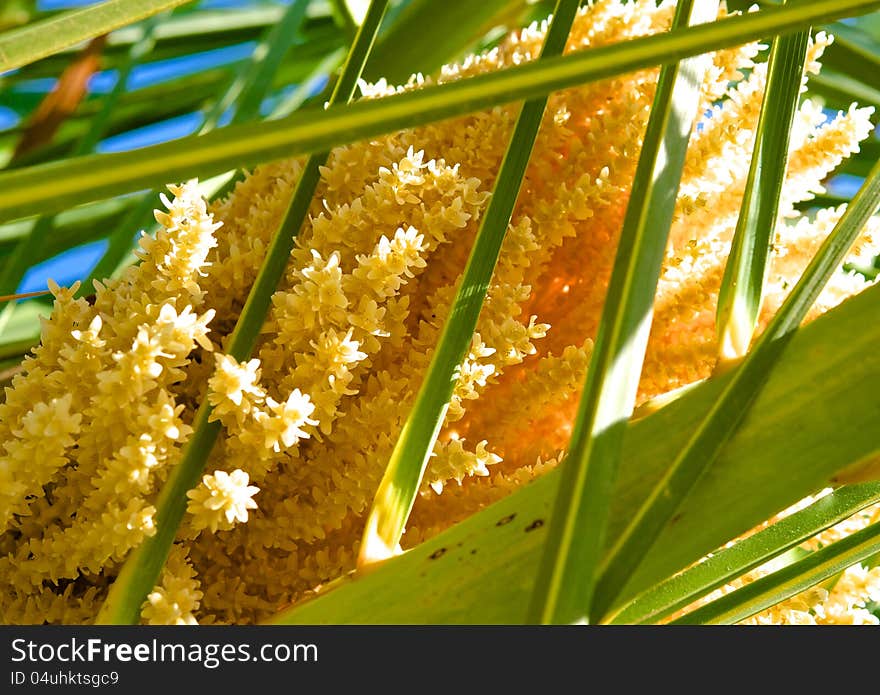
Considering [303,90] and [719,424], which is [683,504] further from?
[303,90]

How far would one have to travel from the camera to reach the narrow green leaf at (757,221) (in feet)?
1.07

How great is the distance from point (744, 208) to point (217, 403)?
7.8 inches

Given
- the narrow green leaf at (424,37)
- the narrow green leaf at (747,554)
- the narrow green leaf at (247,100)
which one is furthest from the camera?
the narrow green leaf at (424,37)

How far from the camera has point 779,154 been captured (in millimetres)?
337

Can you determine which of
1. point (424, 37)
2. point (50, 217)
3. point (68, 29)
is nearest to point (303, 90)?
point (424, 37)

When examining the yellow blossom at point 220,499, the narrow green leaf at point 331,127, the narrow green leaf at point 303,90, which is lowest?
the yellow blossom at point 220,499

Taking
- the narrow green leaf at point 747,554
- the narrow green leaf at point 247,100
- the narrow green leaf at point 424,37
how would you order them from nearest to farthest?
the narrow green leaf at point 747,554 → the narrow green leaf at point 247,100 → the narrow green leaf at point 424,37

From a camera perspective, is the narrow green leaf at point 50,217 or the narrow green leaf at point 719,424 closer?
the narrow green leaf at point 719,424

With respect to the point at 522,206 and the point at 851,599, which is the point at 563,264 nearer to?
the point at 522,206

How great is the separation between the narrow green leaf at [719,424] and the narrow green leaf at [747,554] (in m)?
0.07

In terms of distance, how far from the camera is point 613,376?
264 millimetres

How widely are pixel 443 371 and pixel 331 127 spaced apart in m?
0.10

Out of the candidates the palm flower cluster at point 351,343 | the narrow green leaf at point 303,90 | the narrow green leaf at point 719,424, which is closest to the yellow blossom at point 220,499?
the palm flower cluster at point 351,343

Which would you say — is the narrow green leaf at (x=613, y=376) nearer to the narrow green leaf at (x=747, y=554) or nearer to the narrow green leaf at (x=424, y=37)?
the narrow green leaf at (x=747, y=554)
